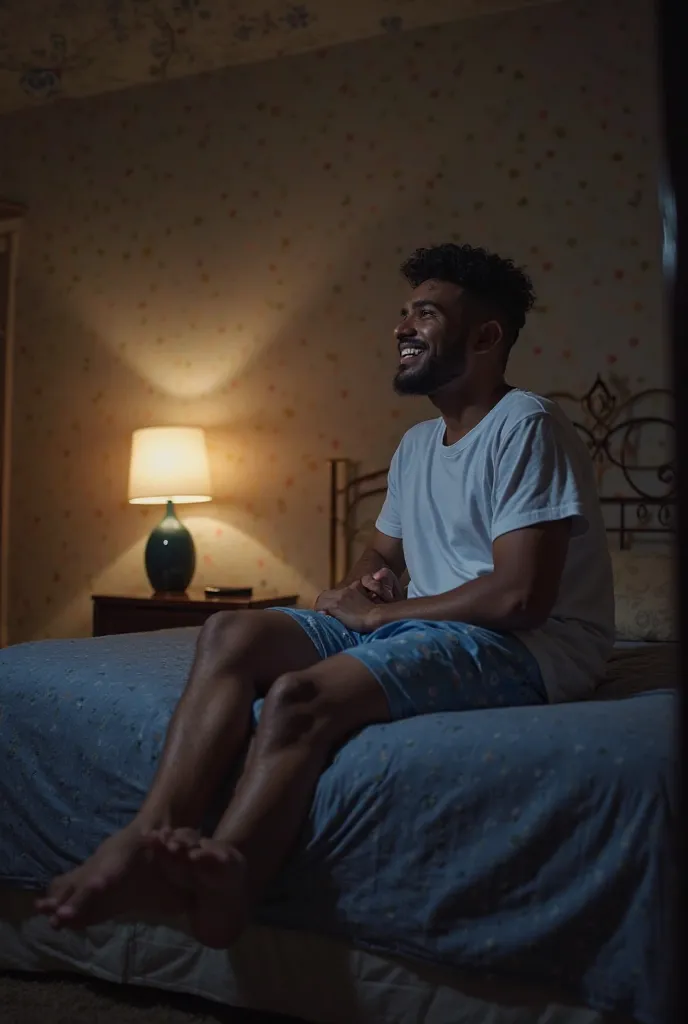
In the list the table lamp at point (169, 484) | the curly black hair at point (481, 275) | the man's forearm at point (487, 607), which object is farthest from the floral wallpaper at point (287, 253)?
the man's forearm at point (487, 607)

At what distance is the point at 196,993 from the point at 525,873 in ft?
1.79

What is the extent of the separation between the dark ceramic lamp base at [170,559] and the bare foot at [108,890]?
229 cm

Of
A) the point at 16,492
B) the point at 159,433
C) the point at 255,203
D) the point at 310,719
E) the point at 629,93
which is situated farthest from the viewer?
the point at 16,492

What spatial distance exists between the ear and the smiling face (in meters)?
0.02

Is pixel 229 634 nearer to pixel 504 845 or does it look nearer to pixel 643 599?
pixel 504 845

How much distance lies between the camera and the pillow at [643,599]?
2.36 metres

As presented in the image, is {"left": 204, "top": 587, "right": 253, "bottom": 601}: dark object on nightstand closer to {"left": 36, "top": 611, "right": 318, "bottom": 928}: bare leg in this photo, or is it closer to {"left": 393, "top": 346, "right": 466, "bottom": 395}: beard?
{"left": 393, "top": 346, "right": 466, "bottom": 395}: beard

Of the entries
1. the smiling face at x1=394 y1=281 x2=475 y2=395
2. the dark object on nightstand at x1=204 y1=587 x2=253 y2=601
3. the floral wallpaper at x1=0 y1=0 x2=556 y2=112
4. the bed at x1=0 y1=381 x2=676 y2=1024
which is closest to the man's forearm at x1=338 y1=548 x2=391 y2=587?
the smiling face at x1=394 y1=281 x2=475 y2=395

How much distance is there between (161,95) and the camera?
3.82 m

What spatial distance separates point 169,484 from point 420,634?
208cm

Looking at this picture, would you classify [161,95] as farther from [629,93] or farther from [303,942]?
[303,942]

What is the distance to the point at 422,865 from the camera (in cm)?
119

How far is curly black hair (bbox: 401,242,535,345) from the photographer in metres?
1.75

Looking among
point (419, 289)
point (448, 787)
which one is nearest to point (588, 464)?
point (419, 289)
